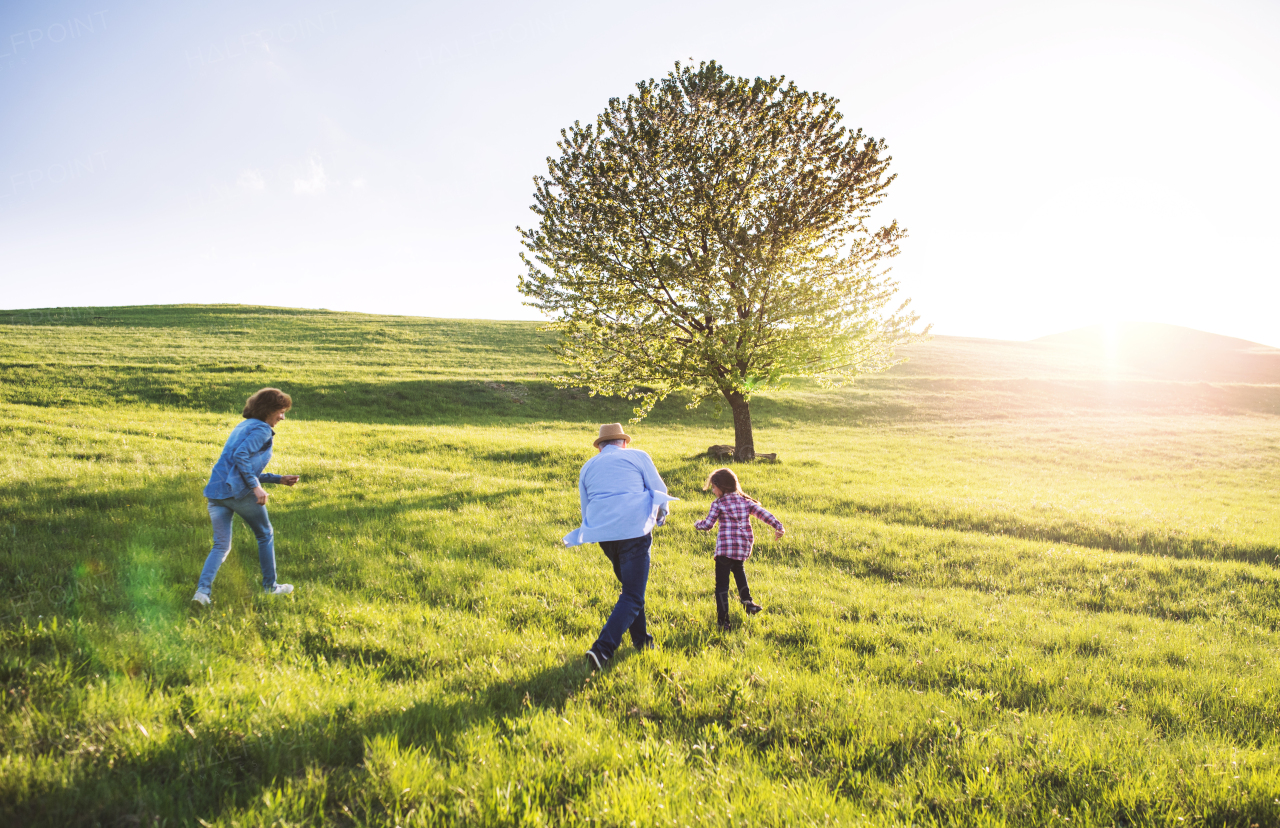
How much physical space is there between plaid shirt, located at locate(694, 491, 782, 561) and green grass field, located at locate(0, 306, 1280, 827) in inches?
33.9

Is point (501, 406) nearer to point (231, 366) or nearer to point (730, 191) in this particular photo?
point (231, 366)

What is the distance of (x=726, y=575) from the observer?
23.2 feet

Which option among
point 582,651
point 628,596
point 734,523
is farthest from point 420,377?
point 628,596

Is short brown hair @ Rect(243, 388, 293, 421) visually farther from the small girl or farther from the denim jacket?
the small girl

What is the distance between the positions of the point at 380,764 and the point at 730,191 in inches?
682

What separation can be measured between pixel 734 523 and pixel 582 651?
Result: 2480mm

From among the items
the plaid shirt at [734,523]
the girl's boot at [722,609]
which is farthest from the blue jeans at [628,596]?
the plaid shirt at [734,523]

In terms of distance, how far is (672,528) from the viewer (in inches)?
458

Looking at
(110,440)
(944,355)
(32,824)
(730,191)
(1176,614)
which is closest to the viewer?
(32,824)

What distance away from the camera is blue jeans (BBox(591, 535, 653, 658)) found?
5551mm

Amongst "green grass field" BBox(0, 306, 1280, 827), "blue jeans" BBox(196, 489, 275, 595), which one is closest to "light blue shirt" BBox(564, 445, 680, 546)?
"green grass field" BBox(0, 306, 1280, 827)

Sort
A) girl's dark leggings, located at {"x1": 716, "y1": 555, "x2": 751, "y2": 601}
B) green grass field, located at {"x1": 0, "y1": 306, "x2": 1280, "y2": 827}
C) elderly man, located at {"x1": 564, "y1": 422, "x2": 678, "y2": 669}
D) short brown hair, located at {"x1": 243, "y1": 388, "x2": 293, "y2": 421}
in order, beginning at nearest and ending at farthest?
green grass field, located at {"x1": 0, "y1": 306, "x2": 1280, "y2": 827} < elderly man, located at {"x1": 564, "y1": 422, "x2": 678, "y2": 669} < short brown hair, located at {"x1": 243, "y1": 388, "x2": 293, "y2": 421} < girl's dark leggings, located at {"x1": 716, "y1": 555, "x2": 751, "y2": 601}

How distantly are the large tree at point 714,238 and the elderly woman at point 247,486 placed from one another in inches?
483

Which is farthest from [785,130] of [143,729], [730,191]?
[143,729]
